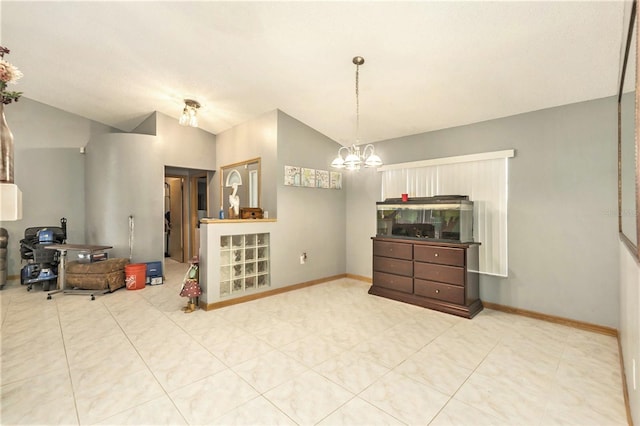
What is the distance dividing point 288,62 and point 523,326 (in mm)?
3820

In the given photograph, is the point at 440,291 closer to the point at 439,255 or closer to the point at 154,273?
the point at 439,255

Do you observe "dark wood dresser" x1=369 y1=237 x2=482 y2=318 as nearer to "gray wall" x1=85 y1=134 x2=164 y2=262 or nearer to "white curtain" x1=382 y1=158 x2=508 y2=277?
"white curtain" x1=382 y1=158 x2=508 y2=277

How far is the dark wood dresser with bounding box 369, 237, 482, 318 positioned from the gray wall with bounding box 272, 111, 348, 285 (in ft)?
3.53

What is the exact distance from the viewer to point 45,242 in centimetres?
453

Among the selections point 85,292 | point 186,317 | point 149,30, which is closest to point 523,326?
point 186,317

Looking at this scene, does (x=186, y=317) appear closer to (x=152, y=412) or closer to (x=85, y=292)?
(x=152, y=412)

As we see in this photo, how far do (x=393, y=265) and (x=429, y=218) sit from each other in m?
0.82

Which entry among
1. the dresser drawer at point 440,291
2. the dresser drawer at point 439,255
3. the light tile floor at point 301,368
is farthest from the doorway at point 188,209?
the dresser drawer at point 440,291

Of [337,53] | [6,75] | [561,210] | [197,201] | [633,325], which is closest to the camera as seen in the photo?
[6,75]

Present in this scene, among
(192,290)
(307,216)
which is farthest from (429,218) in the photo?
(192,290)

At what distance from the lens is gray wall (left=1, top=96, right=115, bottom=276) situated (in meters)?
5.14

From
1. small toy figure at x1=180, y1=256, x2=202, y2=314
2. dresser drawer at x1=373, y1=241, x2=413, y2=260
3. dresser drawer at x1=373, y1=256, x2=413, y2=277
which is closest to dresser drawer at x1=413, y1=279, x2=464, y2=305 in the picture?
dresser drawer at x1=373, y1=256, x2=413, y2=277

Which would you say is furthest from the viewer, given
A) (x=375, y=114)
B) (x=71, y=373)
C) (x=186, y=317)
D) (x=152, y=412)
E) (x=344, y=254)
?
(x=344, y=254)

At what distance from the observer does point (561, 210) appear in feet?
10.5
